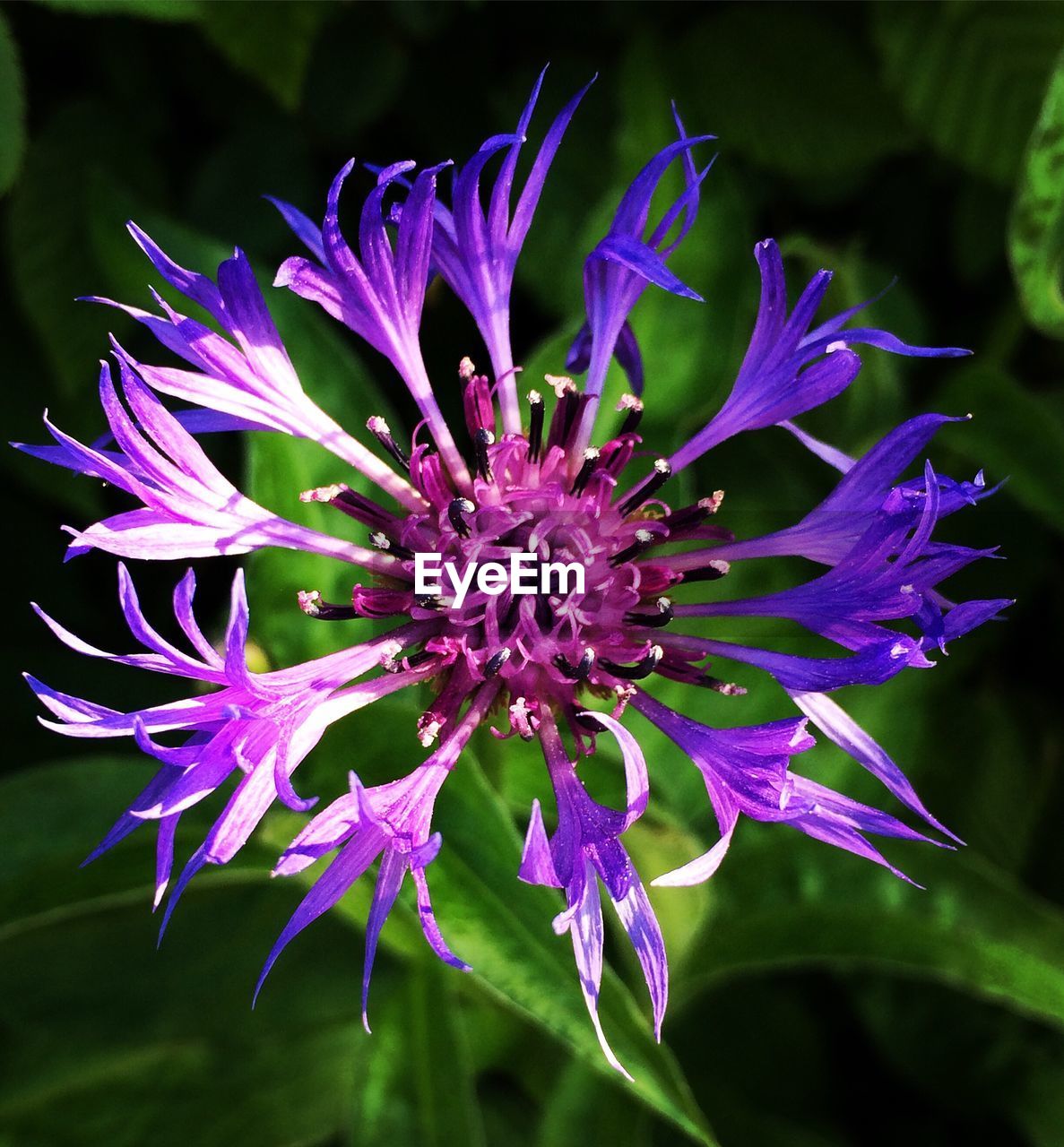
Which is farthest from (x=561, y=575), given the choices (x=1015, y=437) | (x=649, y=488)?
(x=1015, y=437)

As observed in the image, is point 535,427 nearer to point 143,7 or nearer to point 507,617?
point 507,617

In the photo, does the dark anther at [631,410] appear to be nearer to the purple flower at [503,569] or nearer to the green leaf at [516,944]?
the purple flower at [503,569]

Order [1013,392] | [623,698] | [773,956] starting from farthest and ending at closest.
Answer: [1013,392] < [773,956] < [623,698]

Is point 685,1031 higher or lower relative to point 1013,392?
lower

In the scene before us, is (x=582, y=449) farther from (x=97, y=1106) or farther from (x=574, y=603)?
(x=97, y=1106)

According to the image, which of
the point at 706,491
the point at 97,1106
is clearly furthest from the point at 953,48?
the point at 97,1106
